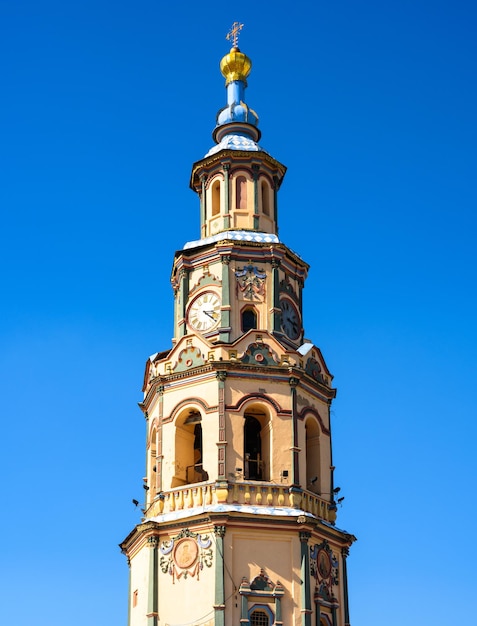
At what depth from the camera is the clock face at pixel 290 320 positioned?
144 ft

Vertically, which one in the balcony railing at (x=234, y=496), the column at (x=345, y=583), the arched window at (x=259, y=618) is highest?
the balcony railing at (x=234, y=496)

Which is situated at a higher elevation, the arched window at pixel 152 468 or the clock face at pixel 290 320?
the clock face at pixel 290 320

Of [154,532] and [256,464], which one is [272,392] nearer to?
[256,464]

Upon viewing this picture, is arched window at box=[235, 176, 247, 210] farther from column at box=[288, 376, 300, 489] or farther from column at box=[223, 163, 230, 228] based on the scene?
column at box=[288, 376, 300, 489]

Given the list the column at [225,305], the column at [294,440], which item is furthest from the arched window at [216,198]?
the column at [294,440]

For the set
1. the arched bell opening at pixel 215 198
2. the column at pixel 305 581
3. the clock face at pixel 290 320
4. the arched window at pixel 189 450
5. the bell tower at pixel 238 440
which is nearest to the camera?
the column at pixel 305 581

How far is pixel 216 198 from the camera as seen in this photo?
153 feet

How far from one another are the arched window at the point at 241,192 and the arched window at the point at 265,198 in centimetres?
84

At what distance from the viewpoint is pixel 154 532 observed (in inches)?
1561

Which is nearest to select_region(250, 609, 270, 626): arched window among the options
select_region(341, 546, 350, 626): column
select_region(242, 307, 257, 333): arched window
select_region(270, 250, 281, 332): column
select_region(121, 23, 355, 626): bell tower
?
select_region(121, 23, 355, 626): bell tower

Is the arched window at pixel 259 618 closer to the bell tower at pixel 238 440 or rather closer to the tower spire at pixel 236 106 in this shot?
the bell tower at pixel 238 440

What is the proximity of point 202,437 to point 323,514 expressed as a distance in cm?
447

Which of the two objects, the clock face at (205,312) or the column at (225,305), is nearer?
the column at (225,305)

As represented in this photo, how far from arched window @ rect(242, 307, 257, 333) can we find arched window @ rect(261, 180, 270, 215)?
4.42 m
